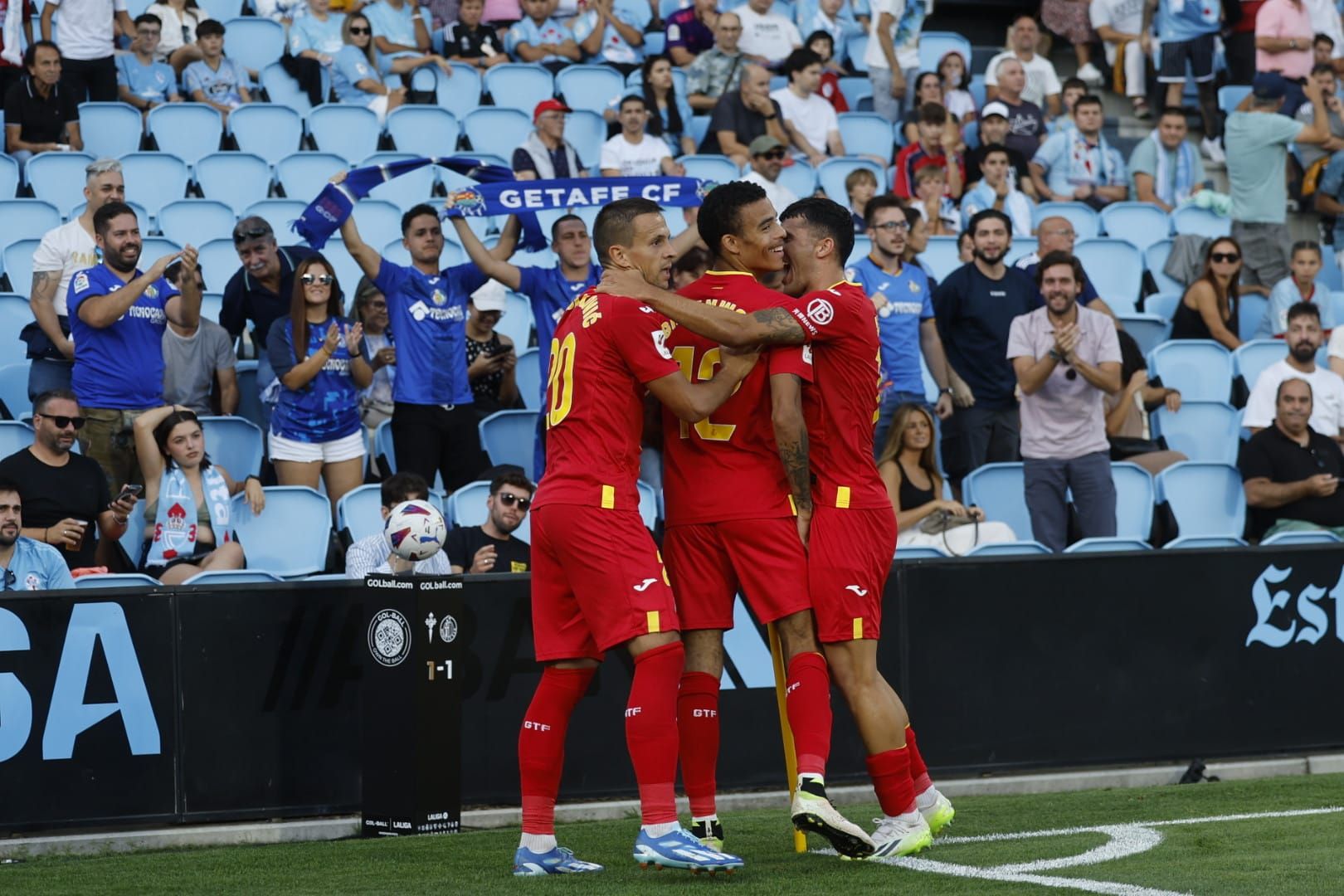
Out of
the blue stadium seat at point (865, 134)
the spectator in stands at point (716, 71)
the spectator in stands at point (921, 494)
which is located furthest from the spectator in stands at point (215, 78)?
the spectator in stands at point (921, 494)

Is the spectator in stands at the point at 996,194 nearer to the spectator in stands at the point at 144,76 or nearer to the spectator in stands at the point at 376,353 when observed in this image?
the spectator in stands at the point at 376,353

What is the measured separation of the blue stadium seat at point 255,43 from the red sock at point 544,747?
9.66 metres

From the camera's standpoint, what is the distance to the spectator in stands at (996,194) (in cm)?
1336

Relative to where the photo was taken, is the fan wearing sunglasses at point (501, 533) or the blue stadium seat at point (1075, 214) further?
the blue stadium seat at point (1075, 214)

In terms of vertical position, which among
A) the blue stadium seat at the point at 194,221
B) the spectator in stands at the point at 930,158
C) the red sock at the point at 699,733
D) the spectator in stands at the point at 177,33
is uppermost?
the spectator in stands at the point at 177,33

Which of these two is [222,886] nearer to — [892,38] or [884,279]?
[884,279]

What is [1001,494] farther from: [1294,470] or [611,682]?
[611,682]

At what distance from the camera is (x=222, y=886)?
5.70 metres

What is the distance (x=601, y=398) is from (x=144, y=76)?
8.75 metres

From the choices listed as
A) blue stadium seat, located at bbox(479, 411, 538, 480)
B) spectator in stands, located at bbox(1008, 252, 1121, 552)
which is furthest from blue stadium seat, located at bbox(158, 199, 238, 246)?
spectator in stands, located at bbox(1008, 252, 1121, 552)

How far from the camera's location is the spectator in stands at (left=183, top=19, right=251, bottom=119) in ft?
43.4

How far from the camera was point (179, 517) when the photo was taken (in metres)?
8.54

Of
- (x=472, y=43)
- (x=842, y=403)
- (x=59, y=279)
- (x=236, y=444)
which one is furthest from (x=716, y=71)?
(x=842, y=403)

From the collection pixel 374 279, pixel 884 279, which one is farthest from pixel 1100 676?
pixel 374 279
